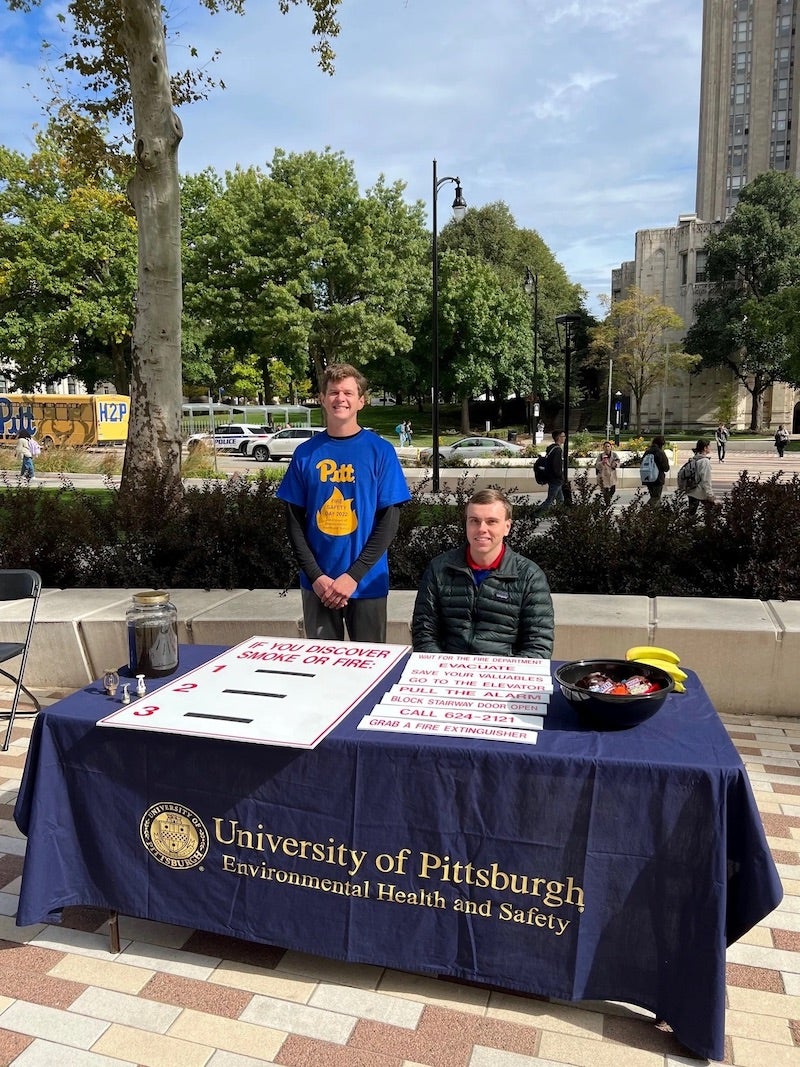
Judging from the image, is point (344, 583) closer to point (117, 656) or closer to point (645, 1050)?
point (645, 1050)

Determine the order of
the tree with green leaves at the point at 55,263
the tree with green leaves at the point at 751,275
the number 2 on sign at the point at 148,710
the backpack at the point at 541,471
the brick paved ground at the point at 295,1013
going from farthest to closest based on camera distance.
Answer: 1. the tree with green leaves at the point at 751,275
2. the tree with green leaves at the point at 55,263
3. the backpack at the point at 541,471
4. the number 2 on sign at the point at 148,710
5. the brick paved ground at the point at 295,1013

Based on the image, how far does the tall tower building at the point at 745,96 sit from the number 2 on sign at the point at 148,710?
299ft

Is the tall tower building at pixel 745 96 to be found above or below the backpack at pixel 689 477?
above

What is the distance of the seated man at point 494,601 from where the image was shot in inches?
131

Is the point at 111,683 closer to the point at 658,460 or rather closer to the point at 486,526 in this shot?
the point at 486,526

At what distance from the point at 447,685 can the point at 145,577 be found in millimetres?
4656

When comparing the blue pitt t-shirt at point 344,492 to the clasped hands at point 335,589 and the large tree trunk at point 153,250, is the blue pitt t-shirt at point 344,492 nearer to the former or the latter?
the clasped hands at point 335,589

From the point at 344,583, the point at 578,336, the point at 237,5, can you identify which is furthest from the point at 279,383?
the point at 344,583

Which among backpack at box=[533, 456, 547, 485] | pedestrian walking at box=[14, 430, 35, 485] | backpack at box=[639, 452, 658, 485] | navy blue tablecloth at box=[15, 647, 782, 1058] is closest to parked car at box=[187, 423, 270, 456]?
pedestrian walking at box=[14, 430, 35, 485]

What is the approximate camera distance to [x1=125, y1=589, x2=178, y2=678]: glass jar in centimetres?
295

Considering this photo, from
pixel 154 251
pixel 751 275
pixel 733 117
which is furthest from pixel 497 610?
pixel 733 117

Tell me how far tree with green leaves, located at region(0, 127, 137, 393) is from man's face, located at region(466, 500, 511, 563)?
3476 cm

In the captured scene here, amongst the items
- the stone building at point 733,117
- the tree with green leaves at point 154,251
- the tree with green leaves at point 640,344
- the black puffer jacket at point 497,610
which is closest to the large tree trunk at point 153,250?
the tree with green leaves at point 154,251

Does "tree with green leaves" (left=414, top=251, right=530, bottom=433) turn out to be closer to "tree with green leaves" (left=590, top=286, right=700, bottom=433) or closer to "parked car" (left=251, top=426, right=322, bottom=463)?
"tree with green leaves" (left=590, top=286, right=700, bottom=433)
